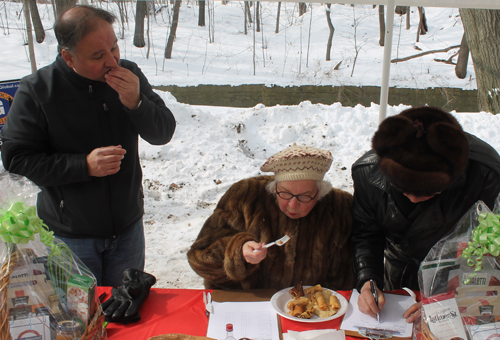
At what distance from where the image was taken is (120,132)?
6.17ft

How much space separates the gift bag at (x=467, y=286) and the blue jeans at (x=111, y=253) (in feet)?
4.55

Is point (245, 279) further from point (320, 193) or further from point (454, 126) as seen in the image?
point (454, 126)

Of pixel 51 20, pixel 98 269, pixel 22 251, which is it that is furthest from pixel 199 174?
pixel 51 20

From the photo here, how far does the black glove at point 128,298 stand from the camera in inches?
58.0

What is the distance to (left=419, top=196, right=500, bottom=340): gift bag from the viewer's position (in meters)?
1.12

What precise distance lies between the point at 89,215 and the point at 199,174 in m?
3.26

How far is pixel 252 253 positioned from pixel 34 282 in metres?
0.82

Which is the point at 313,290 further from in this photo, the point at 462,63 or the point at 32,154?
the point at 462,63

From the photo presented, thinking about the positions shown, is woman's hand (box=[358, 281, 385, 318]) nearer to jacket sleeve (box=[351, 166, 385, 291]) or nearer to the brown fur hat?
jacket sleeve (box=[351, 166, 385, 291])

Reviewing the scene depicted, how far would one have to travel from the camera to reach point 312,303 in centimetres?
159

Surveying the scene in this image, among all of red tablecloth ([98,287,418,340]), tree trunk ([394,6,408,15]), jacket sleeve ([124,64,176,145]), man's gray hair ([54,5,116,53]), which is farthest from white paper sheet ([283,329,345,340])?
tree trunk ([394,6,408,15])

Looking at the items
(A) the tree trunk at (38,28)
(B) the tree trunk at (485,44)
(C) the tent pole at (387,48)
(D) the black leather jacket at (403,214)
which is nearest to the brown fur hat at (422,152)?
(D) the black leather jacket at (403,214)

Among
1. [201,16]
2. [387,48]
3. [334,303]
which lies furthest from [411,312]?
[201,16]

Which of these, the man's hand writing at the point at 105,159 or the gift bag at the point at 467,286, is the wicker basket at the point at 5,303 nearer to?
the man's hand writing at the point at 105,159
